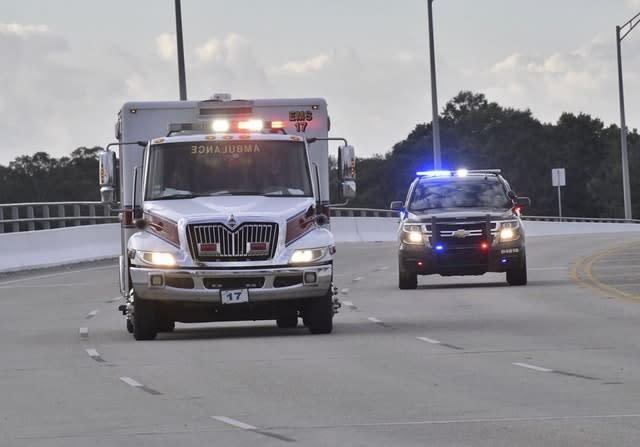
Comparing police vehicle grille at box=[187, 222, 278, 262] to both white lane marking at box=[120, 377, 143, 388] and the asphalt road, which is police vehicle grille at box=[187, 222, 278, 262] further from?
white lane marking at box=[120, 377, 143, 388]

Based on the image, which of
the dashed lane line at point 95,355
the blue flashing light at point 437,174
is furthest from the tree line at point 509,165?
the dashed lane line at point 95,355

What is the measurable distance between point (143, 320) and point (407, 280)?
A: 1001 centimetres

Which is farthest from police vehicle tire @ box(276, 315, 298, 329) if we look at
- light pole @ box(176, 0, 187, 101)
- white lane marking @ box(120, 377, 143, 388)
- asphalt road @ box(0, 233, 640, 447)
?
light pole @ box(176, 0, 187, 101)

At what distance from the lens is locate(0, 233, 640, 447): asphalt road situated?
37.9ft

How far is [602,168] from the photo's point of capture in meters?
169

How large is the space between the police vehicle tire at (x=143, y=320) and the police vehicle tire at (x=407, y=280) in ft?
31.4

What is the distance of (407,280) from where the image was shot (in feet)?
95.6

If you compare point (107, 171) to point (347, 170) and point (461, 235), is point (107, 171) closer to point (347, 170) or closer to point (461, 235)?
point (347, 170)

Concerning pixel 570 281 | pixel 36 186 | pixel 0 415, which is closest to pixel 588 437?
pixel 0 415

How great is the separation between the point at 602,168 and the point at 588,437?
159886 mm

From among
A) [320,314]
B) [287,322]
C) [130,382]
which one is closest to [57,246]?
[287,322]

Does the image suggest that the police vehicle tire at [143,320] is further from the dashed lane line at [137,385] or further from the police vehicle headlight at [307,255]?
the dashed lane line at [137,385]

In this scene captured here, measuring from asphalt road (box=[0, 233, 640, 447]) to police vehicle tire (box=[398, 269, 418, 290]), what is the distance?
4.35 ft

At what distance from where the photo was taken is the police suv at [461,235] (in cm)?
2833
